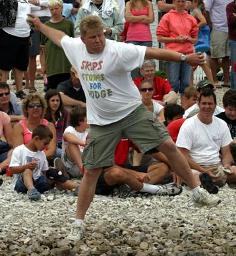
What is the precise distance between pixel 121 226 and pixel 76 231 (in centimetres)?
63

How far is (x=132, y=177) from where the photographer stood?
990 cm

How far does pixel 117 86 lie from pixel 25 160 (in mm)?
2468

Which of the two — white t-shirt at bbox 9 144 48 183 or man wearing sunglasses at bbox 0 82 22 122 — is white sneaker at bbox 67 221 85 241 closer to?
white t-shirt at bbox 9 144 48 183

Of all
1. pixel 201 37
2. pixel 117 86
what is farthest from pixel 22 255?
pixel 201 37

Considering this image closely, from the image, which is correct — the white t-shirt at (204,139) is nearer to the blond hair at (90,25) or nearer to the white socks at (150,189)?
the white socks at (150,189)

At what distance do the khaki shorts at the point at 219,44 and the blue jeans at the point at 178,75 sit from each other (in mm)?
2551

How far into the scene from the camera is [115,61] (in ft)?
25.7

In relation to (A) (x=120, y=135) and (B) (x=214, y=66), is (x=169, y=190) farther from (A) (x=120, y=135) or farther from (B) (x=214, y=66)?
(B) (x=214, y=66)

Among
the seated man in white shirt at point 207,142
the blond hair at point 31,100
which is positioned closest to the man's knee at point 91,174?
the seated man in white shirt at point 207,142

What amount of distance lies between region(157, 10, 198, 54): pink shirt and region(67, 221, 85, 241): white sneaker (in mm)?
6484

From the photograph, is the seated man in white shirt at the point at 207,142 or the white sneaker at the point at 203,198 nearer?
the white sneaker at the point at 203,198

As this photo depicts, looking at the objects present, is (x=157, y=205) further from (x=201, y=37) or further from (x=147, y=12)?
(x=201, y=37)

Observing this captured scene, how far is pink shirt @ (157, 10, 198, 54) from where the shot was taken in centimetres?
1427

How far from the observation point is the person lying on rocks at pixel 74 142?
10.9m
